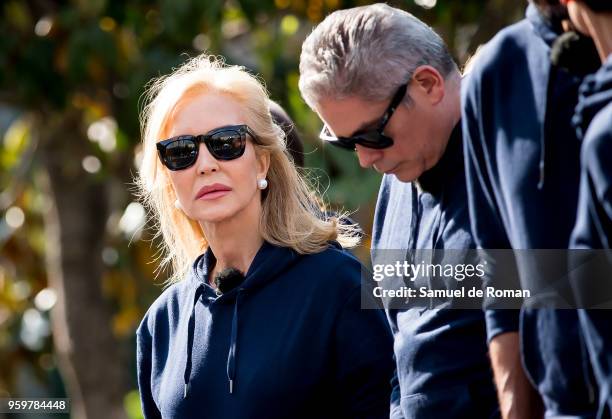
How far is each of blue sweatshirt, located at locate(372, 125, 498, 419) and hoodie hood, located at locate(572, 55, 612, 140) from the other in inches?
24.2

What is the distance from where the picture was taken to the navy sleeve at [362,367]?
343 cm

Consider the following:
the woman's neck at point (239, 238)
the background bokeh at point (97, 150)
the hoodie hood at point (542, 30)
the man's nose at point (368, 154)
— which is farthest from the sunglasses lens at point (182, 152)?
the background bokeh at point (97, 150)

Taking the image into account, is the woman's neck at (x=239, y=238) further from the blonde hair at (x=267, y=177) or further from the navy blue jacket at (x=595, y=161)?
the navy blue jacket at (x=595, y=161)

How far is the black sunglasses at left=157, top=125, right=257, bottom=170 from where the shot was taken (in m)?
3.58

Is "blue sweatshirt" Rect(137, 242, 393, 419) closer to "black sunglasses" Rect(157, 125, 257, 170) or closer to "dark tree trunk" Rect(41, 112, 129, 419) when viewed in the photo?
"black sunglasses" Rect(157, 125, 257, 170)

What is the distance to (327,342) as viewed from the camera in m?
3.44

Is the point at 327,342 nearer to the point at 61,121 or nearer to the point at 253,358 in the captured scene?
the point at 253,358

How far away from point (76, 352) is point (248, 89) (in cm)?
535

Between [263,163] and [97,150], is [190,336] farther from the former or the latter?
[97,150]

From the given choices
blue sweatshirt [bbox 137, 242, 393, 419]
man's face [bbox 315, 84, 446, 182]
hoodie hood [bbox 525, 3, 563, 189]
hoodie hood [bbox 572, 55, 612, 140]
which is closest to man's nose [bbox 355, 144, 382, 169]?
man's face [bbox 315, 84, 446, 182]

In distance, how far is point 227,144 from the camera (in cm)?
359

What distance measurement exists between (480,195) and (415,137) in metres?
0.40

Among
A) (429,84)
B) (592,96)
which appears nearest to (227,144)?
(429,84)

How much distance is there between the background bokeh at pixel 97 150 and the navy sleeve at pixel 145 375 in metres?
2.06
